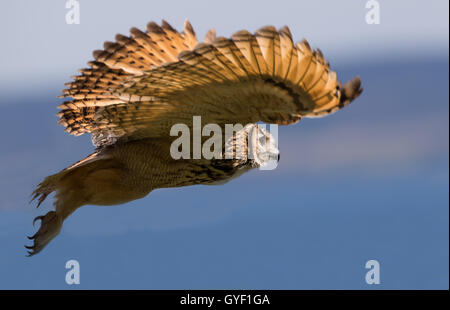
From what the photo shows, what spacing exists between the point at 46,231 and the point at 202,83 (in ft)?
3.89

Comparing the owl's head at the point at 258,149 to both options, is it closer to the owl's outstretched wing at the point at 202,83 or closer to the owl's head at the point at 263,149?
the owl's head at the point at 263,149

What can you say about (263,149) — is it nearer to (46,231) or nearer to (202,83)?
(202,83)

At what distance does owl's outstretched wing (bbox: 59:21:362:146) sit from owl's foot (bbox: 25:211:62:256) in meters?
0.47

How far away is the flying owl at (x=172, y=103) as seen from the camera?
2.36m

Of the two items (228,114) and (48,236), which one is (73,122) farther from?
(228,114)

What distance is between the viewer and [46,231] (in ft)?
10.1

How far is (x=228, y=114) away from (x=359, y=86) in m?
0.59

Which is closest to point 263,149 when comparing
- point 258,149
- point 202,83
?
point 258,149

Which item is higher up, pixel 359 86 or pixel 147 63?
pixel 147 63

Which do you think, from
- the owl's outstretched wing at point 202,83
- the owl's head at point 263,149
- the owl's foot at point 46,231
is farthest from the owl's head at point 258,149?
the owl's foot at point 46,231

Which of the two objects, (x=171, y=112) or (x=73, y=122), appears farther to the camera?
(x=73, y=122)

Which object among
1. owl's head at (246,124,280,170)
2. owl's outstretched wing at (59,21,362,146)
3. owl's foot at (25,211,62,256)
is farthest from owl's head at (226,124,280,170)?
owl's foot at (25,211,62,256)

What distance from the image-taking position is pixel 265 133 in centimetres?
326

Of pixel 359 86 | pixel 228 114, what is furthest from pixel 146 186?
pixel 359 86
